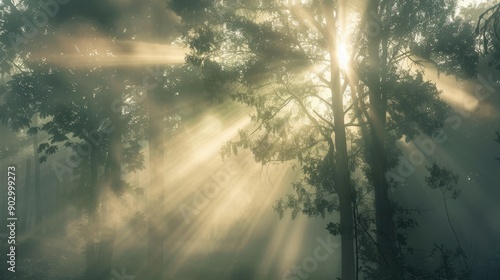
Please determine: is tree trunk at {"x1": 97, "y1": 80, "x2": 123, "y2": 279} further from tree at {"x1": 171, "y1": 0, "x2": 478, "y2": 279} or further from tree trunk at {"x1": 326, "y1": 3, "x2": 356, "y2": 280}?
tree trunk at {"x1": 326, "y1": 3, "x2": 356, "y2": 280}

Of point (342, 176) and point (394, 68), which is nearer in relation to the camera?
point (342, 176)

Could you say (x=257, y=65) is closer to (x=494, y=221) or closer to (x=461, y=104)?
(x=461, y=104)

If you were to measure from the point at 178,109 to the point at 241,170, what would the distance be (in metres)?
12.2

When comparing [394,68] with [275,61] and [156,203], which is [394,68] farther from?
[156,203]

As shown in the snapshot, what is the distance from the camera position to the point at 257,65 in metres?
12.8

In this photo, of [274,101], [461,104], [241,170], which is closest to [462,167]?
[461,104]

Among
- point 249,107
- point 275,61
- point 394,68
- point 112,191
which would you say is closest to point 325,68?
point 275,61

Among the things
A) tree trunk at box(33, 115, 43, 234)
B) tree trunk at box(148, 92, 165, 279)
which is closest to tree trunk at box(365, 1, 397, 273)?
tree trunk at box(148, 92, 165, 279)

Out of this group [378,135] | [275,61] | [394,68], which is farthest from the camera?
[394,68]

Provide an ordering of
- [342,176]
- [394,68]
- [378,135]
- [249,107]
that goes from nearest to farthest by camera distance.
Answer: [342,176] < [378,135] < [394,68] < [249,107]

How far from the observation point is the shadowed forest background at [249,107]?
12820 mm

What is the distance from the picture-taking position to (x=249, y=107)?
61.6 feet

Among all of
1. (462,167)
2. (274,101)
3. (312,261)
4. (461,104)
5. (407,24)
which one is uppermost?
(461,104)

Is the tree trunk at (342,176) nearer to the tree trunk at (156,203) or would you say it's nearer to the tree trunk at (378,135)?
the tree trunk at (378,135)
